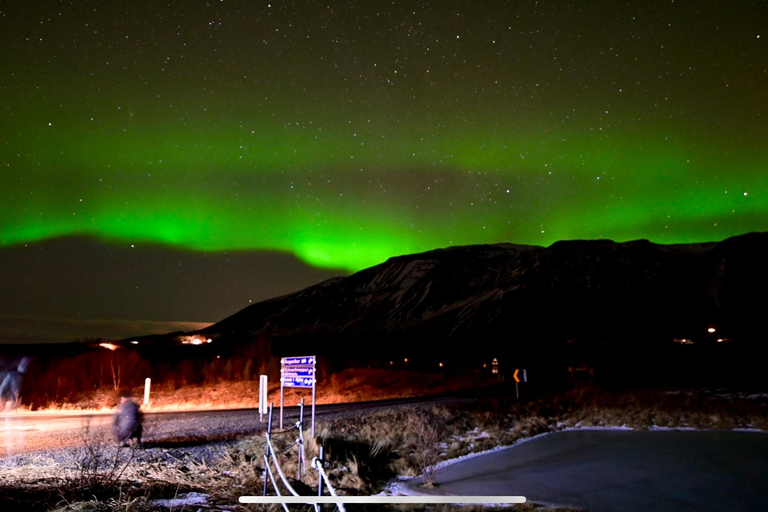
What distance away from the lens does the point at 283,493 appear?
8977 mm

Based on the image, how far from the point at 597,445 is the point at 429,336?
138 metres

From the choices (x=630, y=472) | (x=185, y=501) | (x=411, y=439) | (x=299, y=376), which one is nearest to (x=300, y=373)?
(x=299, y=376)

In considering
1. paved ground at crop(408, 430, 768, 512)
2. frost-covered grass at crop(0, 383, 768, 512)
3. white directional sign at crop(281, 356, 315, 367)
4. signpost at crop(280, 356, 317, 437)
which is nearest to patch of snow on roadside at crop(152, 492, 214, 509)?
frost-covered grass at crop(0, 383, 768, 512)

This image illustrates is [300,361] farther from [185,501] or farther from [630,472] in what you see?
[630,472]

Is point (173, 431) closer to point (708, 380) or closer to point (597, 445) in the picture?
point (597, 445)

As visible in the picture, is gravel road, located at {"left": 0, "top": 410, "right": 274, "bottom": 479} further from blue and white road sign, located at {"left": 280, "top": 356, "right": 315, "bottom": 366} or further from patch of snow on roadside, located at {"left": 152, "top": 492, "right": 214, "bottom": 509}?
blue and white road sign, located at {"left": 280, "top": 356, "right": 315, "bottom": 366}

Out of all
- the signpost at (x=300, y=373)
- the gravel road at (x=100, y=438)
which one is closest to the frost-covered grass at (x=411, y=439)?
the gravel road at (x=100, y=438)

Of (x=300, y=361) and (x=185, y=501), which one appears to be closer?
(x=185, y=501)

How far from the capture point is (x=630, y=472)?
1142 cm

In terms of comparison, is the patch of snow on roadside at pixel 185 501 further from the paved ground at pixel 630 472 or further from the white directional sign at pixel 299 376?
the paved ground at pixel 630 472

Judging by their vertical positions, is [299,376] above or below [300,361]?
below

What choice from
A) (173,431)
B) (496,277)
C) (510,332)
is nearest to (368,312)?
(496,277)

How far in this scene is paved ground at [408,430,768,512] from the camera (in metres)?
9.42

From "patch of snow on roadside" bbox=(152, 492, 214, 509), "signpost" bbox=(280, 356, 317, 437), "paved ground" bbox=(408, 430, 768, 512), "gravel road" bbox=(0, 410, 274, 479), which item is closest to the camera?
"patch of snow on roadside" bbox=(152, 492, 214, 509)
